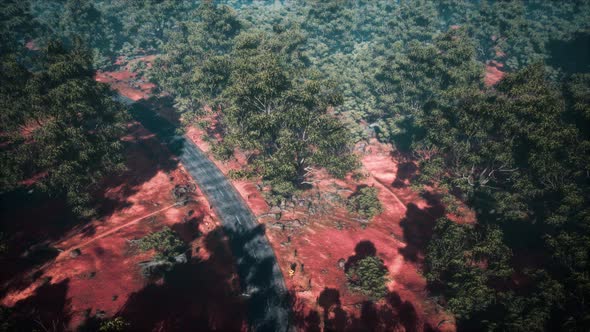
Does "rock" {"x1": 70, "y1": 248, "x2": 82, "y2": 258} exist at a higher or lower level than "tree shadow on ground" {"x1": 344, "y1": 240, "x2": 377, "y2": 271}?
higher

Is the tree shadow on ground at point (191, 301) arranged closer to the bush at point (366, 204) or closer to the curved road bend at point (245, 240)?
the curved road bend at point (245, 240)

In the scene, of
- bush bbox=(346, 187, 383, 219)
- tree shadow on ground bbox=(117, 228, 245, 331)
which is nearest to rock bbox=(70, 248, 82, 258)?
tree shadow on ground bbox=(117, 228, 245, 331)

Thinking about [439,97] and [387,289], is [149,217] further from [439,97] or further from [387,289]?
[439,97]

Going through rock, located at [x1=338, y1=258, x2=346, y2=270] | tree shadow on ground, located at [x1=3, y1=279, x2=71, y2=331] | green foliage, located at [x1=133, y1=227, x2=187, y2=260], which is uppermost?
tree shadow on ground, located at [x1=3, y1=279, x2=71, y2=331]

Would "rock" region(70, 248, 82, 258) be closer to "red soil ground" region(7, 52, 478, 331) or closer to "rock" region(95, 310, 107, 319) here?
"red soil ground" region(7, 52, 478, 331)

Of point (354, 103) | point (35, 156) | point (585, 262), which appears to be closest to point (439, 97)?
point (354, 103)

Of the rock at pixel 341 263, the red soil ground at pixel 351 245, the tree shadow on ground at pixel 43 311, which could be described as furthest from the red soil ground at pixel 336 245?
the tree shadow on ground at pixel 43 311

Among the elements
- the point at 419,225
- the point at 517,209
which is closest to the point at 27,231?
the point at 419,225

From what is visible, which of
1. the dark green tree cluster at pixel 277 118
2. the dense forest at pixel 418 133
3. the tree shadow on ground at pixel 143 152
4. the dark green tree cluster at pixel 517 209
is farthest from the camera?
the tree shadow on ground at pixel 143 152
